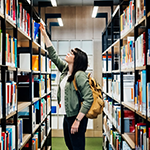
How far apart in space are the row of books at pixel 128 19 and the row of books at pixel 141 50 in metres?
0.34

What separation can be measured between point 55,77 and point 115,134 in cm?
283

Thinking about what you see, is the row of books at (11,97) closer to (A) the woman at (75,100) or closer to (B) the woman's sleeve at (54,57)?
(A) the woman at (75,100)

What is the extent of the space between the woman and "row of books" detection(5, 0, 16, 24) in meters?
0.97

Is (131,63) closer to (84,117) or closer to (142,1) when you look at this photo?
(142,1)

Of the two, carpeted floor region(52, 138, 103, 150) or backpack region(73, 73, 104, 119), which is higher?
backpack region(73, 73, 104, 119)

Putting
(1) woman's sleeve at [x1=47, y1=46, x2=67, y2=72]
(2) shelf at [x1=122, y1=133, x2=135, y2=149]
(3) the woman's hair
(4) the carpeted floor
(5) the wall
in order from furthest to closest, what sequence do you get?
(5) the wall, (4) the carpeted floor, (1) woman's sleeve at [x1=47, y1=46, x2=67, y2=72], (3) the woman's hair, (2) shelf at [x1=122, y1=133, x2=135, y2=149]

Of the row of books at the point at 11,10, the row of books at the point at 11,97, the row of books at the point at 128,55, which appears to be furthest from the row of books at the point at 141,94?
the row of books at the point at 11,10

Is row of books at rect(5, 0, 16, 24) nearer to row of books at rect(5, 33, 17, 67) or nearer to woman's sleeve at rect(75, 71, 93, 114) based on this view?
row of books at rect(5, 33, 17, 67)

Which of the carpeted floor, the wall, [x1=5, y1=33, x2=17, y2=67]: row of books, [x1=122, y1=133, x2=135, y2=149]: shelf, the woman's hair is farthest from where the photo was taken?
the wall

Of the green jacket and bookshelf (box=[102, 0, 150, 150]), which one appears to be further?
the green jacket

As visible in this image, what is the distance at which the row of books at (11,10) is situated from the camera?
1.67 meters

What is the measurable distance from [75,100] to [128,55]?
2.63 ft

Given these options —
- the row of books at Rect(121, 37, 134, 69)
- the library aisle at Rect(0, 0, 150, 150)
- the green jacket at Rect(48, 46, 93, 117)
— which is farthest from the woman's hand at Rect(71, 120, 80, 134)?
the row of books at Rect(121, 37, 134, 69)

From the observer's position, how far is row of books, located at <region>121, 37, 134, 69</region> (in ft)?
6.96
